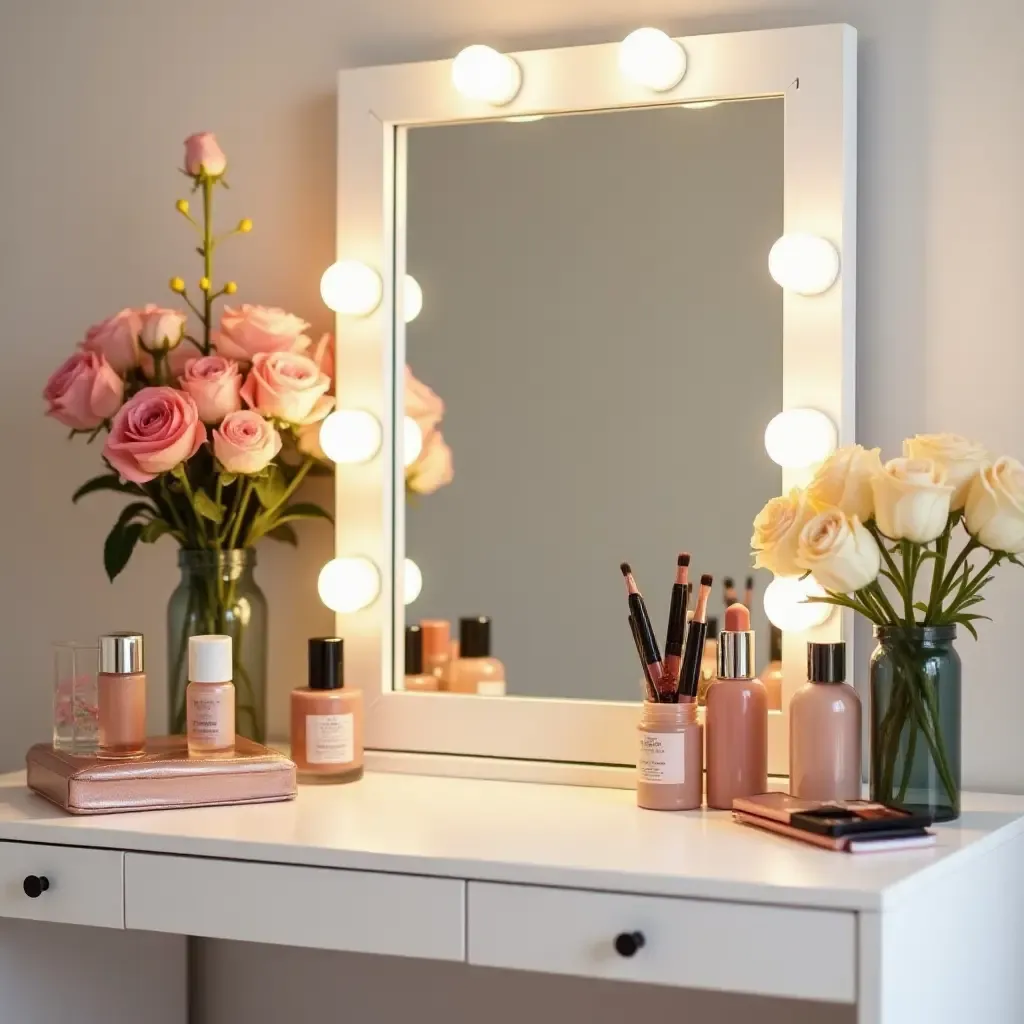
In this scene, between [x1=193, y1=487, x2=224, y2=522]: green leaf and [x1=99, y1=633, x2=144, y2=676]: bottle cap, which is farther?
[x1=193, y1=487, x2=224, y2=522]: green leaf

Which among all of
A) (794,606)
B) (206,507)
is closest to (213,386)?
(206,507)

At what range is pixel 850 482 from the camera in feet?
4.67

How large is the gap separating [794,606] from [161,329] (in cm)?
77

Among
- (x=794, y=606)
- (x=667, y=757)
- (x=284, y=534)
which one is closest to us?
(x=667, y=757)

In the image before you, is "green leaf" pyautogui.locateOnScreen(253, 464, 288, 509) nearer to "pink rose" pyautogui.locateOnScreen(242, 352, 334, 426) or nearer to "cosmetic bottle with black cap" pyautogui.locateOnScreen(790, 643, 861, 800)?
"pink rose" pyautogui.locateOnScreen(242, 352, 334, 426)

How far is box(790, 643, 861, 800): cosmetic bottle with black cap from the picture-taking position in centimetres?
146

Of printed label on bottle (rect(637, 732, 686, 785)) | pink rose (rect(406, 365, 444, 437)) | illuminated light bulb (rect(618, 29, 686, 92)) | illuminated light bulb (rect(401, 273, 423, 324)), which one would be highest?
illuminated light bulb (rect(618, 29, 686, 92))

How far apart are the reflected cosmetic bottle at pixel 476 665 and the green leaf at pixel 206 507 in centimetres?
30

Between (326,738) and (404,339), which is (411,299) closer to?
(404,339)

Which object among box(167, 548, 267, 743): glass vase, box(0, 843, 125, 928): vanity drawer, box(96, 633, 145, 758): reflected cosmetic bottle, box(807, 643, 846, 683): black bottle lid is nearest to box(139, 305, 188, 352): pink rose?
box(167, 548, 267, 743): glass vase

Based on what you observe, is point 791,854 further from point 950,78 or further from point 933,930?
point 950,78

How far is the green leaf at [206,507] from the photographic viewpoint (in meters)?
1.71

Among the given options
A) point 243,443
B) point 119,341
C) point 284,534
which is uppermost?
point 119,341

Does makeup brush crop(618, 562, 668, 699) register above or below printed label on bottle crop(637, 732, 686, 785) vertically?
above
